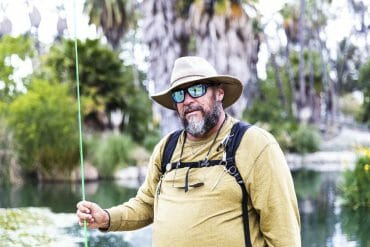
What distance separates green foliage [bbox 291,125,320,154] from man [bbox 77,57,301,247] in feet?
71.8

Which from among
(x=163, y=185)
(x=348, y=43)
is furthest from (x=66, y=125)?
(x=348, y=43)

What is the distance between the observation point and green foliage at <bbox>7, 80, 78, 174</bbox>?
16.8m

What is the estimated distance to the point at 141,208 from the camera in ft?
8.39

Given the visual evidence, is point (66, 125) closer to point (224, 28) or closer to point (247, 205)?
point (224, 28)

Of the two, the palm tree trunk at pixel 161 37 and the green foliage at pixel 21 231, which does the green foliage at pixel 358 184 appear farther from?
the green foliage at pixel 21 231

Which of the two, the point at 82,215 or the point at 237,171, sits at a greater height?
the point at 237,171

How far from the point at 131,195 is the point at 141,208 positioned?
31.6 feet

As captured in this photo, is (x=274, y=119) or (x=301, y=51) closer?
(x=274, y=119)

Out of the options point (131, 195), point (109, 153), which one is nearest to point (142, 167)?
Result: point (109, 153)

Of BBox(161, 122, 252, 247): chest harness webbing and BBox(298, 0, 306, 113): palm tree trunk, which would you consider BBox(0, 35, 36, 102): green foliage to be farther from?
BBox(161, 122, 252, 247): chest harness webbing

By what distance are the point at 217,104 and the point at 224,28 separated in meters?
10.6

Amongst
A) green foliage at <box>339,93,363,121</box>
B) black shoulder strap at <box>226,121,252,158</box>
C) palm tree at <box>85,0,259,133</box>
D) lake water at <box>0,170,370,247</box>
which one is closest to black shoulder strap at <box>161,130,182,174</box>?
black shoulder strap at <box>226,121,252,158</box>

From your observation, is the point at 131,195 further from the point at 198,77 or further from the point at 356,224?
the point at 198,77

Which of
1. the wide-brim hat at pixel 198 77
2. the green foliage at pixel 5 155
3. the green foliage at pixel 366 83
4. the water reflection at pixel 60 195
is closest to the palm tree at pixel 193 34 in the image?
the water reflection at pixel 60 195
